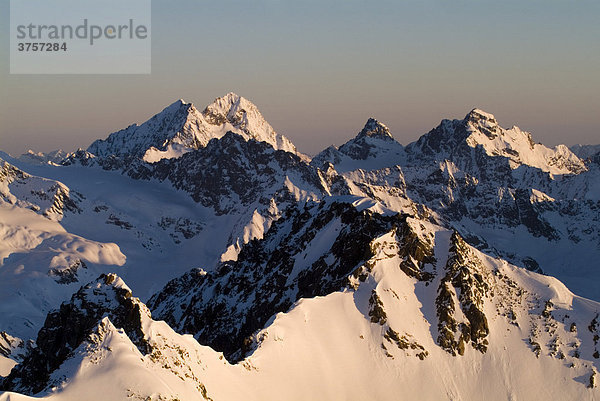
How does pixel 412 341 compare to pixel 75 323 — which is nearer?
pixel 75 323

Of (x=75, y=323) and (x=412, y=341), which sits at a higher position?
(x=75, y=323)

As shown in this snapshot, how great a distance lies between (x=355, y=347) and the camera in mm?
138125

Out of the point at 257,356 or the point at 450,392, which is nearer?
the point at 257,356

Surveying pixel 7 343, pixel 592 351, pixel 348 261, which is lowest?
pixel 7 343

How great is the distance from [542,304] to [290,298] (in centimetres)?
5483

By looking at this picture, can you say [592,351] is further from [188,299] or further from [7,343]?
[7,343]

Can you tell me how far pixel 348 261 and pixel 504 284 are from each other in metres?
37.3

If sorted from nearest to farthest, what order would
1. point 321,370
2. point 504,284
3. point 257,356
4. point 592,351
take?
point 257,356 < point 321,370 < point 592,351 < point 504,284

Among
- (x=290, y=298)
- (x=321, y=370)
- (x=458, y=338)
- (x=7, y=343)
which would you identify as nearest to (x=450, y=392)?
(x=458, y=338)

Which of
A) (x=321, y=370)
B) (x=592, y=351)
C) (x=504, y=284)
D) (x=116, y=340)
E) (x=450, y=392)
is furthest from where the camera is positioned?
(x=504, y=284)

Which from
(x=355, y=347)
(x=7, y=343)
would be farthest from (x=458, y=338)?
(x=7, y=343)

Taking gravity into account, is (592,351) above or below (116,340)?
below

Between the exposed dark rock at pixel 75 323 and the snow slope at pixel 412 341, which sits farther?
the snow slope at pixel 412 341

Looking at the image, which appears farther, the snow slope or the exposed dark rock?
the snow slope
